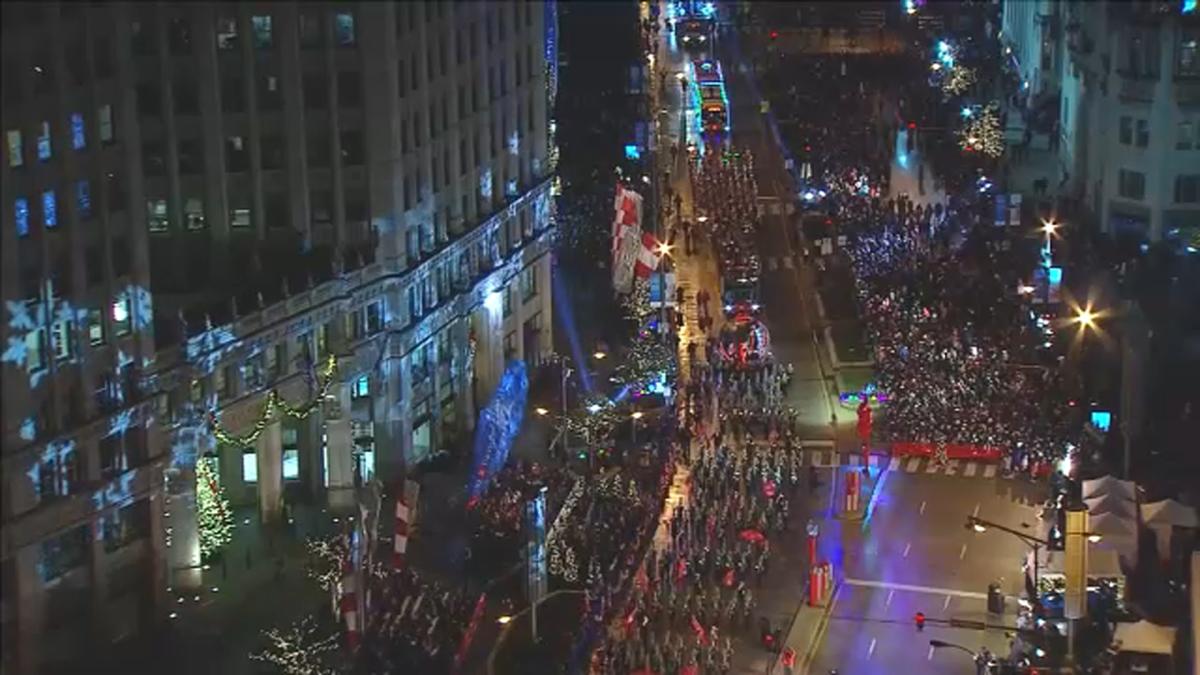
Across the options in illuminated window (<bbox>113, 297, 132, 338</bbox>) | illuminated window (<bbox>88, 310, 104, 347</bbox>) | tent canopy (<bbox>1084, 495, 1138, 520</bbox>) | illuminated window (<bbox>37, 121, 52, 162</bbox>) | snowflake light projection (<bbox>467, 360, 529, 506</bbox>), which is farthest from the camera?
snowflake light projection (<bbox>467, 360, 529, 506</bbox>)

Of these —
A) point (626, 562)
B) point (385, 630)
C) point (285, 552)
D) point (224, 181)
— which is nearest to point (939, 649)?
point (626, 562)

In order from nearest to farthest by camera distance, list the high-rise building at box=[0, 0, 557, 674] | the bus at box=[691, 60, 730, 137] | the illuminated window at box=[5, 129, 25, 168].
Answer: the illuminated window at box=[5, 129, 25, 168] < the high-rise building at box=[0, 0, 557, 674] < the bus at box=[691, 60, 730, 137]

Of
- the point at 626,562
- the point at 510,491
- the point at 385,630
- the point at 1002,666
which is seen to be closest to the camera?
the point at 1002,666

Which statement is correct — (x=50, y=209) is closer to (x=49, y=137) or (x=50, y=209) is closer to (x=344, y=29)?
(x=49, y=137)

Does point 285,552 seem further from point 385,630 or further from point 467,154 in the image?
point 467,154

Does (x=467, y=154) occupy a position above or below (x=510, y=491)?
above

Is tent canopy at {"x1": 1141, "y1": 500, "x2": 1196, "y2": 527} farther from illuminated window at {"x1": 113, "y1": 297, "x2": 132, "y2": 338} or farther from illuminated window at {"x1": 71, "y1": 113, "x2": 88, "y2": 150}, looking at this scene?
illuminated window at {"x1": 71, "y1": 113, "x2": 88, "y2": 150}

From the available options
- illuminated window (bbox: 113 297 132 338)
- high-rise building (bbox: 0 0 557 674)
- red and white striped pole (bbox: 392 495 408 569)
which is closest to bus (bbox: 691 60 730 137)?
high-rise building (bbox: 0 0 557 674)

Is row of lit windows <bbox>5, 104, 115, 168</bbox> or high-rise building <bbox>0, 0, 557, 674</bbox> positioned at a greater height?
row of lit windows <bbox>5, 104, 115, 168</bbox>

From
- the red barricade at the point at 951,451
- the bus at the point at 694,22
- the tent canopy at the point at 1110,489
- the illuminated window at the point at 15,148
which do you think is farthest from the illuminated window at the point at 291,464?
the bus at the point at 694,22
